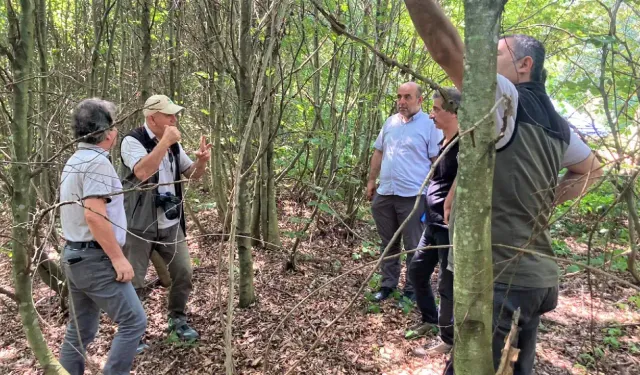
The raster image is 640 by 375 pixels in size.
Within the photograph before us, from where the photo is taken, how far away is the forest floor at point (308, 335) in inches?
114

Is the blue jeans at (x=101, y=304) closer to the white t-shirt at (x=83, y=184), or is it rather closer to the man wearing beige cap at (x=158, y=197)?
the white t-shirt at (x=83, y=184)

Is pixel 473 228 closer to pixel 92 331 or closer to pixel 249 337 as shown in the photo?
pixel 92 331

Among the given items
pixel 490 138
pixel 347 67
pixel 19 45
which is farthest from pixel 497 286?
pixel 347 67

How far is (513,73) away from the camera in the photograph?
1609 millimetres

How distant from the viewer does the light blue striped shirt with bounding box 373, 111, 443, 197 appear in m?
3.73

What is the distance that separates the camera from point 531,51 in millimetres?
1598

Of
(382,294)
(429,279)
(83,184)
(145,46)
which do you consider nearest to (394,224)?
(382,294)

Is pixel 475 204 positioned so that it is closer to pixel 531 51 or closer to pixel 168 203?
pixel 531 51

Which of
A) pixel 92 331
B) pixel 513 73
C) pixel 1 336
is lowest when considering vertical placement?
pixel 1 336

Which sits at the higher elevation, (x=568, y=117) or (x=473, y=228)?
(x=568, y=117)

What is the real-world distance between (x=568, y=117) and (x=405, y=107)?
2136 mm

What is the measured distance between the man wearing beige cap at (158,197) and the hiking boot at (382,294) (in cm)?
173

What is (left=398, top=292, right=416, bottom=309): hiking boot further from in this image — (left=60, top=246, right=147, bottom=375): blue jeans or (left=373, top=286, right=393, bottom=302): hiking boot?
(left=60, top=246, right=147, bottom=375): blue jeans

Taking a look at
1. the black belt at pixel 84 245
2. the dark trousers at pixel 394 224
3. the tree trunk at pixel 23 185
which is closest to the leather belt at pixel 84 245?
the black belt at pixel 84 245
